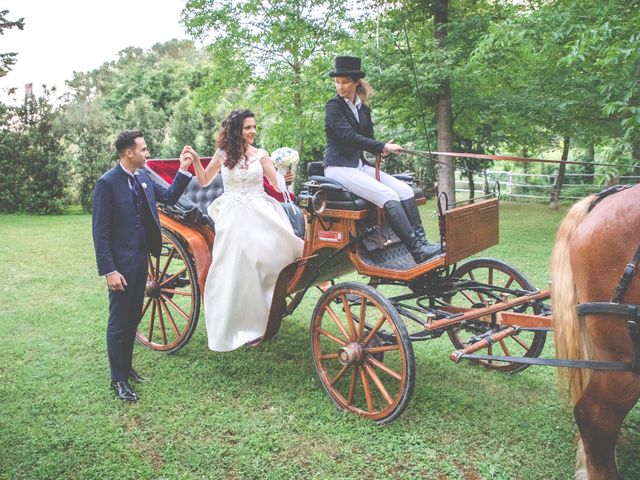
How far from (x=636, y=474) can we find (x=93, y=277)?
23.7ft

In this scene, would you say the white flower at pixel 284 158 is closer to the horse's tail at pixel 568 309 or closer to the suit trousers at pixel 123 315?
the suit trousers at pixel 123 315

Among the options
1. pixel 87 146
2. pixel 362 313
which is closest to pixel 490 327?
pixel 362 313

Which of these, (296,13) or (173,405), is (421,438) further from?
(296,13)

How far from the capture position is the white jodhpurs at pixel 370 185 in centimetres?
373

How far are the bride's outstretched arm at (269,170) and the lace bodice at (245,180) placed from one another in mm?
99

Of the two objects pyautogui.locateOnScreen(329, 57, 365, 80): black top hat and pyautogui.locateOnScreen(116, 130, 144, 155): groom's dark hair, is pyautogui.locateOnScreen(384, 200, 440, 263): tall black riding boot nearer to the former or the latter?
pyautogui.locateOnScreen(329, 57, 365, 80): black top hat

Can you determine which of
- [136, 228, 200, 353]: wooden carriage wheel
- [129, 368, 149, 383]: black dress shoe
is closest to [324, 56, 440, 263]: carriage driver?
[136, 228, 200, 353]: wooden carriage wheel

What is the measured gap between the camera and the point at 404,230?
12.1 ft

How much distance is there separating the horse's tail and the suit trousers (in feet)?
9.32

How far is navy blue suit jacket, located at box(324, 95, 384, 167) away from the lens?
3.87m

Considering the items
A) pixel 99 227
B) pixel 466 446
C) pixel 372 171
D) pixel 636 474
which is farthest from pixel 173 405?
pixel 636 474

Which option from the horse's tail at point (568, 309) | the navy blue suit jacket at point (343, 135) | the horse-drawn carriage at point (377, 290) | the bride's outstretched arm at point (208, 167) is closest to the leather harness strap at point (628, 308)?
the horse's tail at point (568, 309)

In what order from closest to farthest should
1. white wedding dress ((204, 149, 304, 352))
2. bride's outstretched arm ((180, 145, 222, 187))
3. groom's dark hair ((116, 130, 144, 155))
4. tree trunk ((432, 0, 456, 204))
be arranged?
1. groom's dark hair ((116, 130, 144, 155))
2. white wedding dress ((204, 149, 304, 352))
3. bride's outstretched arm ((180, 145, 222, 187))
4. tree trunk ((432, 0, 456, 204))

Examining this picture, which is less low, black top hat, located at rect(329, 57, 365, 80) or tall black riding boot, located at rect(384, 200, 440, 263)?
black top hat, located at rect(329, 57, 365, 80)
